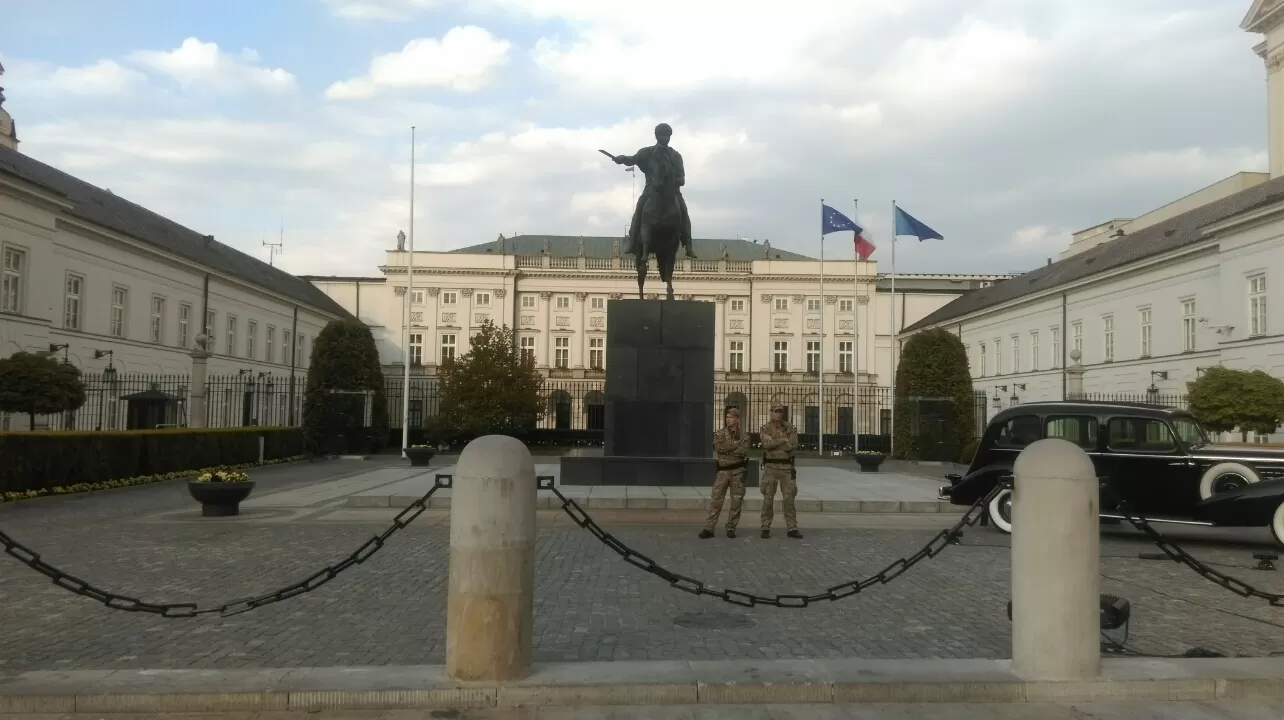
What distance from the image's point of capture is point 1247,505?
36.4ft

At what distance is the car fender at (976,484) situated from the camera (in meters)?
13.1

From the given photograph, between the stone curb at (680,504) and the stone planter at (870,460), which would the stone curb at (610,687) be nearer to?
the stone curb at (680,504)

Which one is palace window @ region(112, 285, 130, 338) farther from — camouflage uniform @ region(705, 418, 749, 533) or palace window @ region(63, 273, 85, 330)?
camouflage uniform @ region(705, 418, 749, 533)

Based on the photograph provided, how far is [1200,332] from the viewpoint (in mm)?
37781

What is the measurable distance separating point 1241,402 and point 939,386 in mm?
10333

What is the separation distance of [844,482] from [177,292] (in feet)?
122

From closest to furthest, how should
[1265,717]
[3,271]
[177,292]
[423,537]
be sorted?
[1265,717] → [423,537] → [3,271] → [177,292]

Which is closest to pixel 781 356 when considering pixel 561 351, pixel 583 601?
pixel 561 351

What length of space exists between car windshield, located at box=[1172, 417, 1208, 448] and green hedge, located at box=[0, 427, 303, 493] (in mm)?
18684

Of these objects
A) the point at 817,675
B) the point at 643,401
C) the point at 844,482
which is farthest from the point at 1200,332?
the point at 817,675

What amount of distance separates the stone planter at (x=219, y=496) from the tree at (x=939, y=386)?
88.7ft

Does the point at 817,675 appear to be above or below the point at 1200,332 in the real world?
below

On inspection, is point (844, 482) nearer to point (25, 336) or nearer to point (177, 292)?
point (25, 336)

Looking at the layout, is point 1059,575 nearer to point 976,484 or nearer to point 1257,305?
point 976,484
